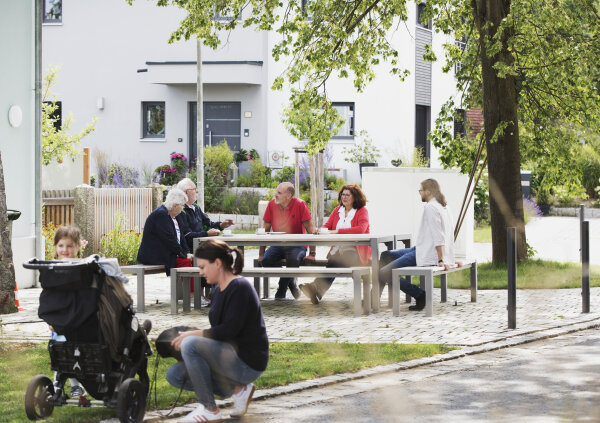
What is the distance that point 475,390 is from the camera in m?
8.52

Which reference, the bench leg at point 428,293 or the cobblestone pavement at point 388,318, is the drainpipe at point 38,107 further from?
the bench leg at point 428,293

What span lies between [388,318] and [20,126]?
6.78m

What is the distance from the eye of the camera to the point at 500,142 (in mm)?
17750

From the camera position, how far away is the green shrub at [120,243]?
19016 mm

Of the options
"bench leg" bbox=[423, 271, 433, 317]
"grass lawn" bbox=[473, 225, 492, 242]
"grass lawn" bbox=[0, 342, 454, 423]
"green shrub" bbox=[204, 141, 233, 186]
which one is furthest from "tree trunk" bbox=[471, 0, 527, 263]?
"green shrub" bbox=[204, 141, 233, 186]

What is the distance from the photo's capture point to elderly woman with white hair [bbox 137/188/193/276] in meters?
13.8

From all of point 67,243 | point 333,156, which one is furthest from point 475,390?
point 333,156

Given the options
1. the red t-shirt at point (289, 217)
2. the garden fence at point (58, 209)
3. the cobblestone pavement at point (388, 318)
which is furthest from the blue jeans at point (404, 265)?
the garden fence at point (58, 209)

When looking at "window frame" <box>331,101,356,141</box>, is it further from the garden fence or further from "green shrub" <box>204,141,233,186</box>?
the garden fence

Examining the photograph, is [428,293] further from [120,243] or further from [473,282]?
[120,243]

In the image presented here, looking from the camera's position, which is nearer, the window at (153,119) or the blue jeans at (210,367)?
the blue jeans at (210,367)

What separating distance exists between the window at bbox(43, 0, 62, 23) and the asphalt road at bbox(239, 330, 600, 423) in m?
31.4

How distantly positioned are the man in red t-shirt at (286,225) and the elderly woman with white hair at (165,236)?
1385mm

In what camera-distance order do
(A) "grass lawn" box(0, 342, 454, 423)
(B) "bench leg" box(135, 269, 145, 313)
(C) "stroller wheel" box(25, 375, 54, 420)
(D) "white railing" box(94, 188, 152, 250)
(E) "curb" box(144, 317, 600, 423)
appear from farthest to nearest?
(D) "white railing" box(94, 188, 152, 250) → (B) "bench leg" box(135, 269, 145, 313) → (E) "curb" box(144, 317, 600, 423) → (A) "grass lawn" box(0, 342, 454, 423) → (C) "stroller wheel" box(25, 375, 54, 420)
